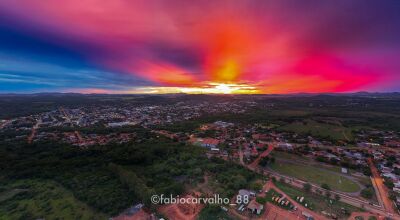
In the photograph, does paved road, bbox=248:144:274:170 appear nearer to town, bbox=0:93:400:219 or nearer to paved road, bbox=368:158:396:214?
town, bbox=0:93:400:219

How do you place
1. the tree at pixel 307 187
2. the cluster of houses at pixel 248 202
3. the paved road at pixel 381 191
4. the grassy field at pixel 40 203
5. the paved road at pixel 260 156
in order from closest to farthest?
the grassy field at pixel 40 203 < the cluster of houses at pixel 248 202 < the paved road at pixel 381 191 < the tree at pixel 307 187 < the paved road at pixel 260 156

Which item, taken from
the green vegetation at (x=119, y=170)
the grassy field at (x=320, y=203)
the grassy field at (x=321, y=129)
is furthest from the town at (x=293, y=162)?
the green vegetation at (x=119, y=170)

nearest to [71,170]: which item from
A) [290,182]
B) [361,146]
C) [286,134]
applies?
[290,182]

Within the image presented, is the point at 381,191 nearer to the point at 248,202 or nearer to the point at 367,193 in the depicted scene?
the point at 367,193

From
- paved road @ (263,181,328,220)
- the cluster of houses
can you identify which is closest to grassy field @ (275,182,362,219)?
paved road @ (263,181,328,220)

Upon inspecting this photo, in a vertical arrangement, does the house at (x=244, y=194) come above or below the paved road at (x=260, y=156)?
above

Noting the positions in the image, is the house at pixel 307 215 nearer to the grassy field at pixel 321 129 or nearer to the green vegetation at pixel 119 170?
the green vegetation at pixel 119 170
